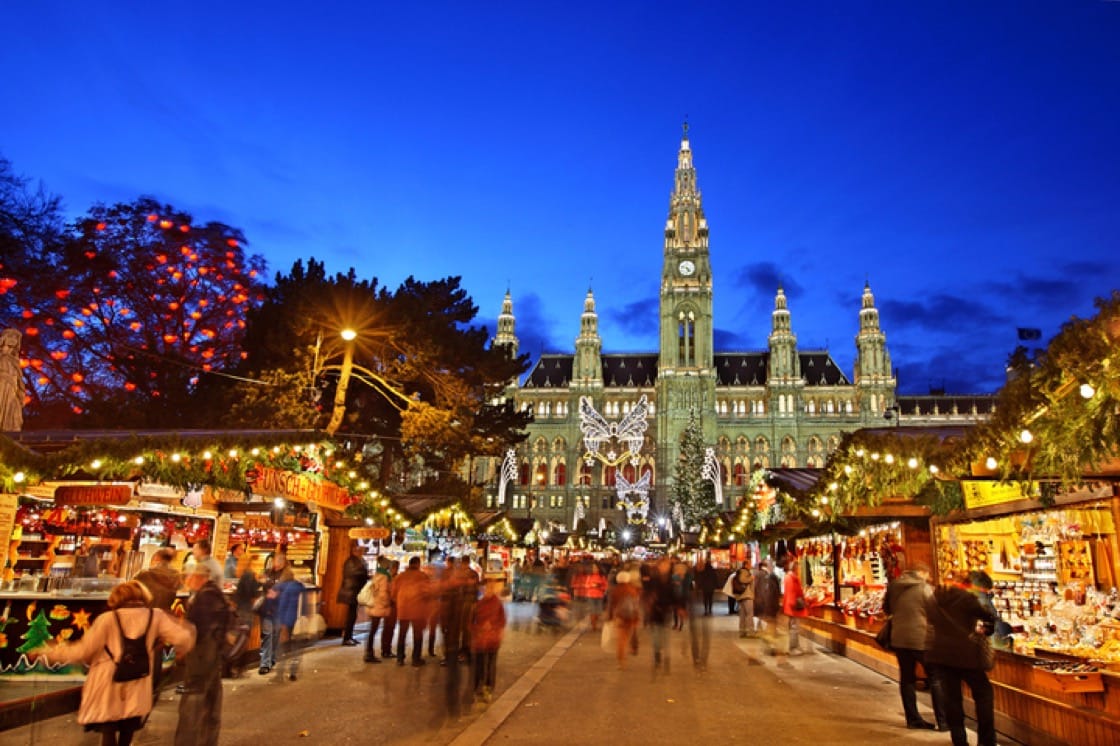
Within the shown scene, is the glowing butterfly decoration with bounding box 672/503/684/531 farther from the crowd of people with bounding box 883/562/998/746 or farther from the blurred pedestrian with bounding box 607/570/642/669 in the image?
the crowd of people with bounding box 883/562/998/746

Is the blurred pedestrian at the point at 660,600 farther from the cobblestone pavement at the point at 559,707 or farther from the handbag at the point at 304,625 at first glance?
the handbag at the point at 304,625

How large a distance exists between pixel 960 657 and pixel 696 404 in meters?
69.4

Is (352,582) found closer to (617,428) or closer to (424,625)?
(424,625)

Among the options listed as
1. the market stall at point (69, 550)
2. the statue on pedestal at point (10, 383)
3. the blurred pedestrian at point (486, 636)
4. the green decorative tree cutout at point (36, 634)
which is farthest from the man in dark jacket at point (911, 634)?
the statue on pedestal at point (10, 383)

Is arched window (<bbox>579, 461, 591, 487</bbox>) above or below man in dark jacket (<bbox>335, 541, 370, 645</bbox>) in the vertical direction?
above

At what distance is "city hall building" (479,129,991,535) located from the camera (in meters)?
73.8

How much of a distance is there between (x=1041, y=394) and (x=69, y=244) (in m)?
21.1

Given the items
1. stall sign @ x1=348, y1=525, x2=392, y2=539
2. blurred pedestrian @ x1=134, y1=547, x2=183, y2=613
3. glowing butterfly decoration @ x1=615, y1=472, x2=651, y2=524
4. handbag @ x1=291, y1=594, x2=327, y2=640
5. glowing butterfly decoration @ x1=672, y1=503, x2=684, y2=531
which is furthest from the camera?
glowing butterfly decoration @ x1=672, y1=503, x2=684, y2=531

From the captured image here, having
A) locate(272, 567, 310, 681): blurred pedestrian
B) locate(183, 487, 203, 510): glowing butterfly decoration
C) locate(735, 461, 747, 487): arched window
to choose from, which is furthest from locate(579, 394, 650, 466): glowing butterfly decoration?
locate(272, 567, 310, 681): blurred pedestrian

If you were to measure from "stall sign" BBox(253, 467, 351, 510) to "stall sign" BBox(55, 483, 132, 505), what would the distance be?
1711 millimetres

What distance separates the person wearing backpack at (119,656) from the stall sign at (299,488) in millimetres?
5719

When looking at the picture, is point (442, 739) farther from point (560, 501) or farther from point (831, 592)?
point (560, 501)

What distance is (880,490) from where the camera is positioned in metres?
10.0

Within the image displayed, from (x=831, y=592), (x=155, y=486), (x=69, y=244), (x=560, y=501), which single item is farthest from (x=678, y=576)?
(x=560, y=501)
